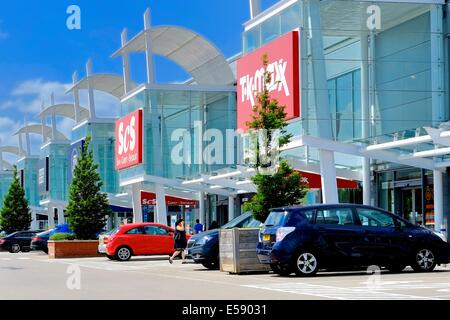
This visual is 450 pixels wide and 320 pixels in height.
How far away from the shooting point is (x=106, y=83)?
61375 mm

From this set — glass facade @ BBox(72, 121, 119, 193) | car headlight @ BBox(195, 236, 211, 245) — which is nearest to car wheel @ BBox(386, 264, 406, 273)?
car headlight @ BBox(195, 236, 211, 245)

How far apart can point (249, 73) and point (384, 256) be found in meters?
13.2

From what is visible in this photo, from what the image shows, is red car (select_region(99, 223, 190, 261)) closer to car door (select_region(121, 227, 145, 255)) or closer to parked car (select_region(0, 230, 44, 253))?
car door (select_region(121, 227, 145, 255))

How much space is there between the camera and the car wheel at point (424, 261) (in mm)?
20391

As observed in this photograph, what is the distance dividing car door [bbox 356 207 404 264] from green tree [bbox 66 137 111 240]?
22170 mm

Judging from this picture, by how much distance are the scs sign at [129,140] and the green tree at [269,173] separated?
2175 centimetres

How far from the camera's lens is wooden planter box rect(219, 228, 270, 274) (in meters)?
22.3

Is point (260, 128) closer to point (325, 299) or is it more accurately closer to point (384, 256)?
point (384, 256)

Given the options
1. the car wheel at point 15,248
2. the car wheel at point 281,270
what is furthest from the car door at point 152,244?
the car wheel at point 15,248

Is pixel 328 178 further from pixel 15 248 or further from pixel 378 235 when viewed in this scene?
pixel 15 248

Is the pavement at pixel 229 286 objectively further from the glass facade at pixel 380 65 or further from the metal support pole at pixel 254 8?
the metal support pole at pixel 254 8
